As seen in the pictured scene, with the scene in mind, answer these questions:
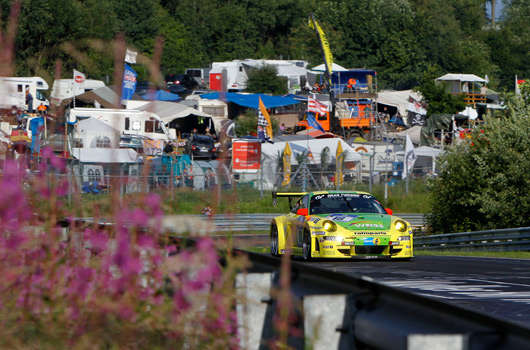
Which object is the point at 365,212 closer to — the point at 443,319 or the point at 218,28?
the point at 443,319

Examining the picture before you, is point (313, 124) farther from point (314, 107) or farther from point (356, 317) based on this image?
point (356, 317)

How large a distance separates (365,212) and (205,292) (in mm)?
11087

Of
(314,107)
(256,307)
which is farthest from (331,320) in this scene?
(314,107)

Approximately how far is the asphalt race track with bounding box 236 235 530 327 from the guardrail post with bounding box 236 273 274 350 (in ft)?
7.50

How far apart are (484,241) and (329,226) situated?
9.56m

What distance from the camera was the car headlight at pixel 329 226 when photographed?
1402cm

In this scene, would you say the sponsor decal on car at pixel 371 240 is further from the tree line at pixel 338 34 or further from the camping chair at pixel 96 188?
the tree line at pixel 338 34

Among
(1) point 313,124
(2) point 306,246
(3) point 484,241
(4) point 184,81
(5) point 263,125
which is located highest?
(4) point 184,81

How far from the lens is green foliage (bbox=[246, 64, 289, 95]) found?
247ft

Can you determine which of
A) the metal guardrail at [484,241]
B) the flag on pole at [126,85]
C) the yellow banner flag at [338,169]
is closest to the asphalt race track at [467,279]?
the flag on pole at [126,85]

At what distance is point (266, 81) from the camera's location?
75.3 meters

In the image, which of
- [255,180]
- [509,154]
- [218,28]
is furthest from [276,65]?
[509,154]

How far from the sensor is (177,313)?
13.1ft

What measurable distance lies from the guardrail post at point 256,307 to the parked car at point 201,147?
1625 inches
